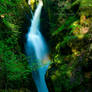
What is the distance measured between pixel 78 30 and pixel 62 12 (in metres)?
3.98

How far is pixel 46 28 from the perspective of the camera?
12859mm

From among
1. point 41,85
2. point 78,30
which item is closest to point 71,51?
point 78,30

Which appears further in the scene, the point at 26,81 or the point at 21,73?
the point at 26,81

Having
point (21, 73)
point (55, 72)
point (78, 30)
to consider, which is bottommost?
point (55, 72)

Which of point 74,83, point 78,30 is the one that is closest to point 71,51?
point 78,30

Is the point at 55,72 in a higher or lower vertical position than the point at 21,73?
lower

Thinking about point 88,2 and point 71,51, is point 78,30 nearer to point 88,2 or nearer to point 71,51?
point 71,51

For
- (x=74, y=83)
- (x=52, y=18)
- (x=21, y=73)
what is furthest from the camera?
(x=52, y=18)

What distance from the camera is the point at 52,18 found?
12.1 m

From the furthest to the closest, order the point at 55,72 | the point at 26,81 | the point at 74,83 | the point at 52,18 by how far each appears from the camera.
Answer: the point at 52,18
the point at 26,81
the point at 55,72
the point at 74,83

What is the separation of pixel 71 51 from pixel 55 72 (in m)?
1.55

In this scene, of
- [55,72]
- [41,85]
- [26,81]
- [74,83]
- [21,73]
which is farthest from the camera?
[41,85]

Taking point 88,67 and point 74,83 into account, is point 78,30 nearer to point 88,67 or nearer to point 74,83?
point 88,67

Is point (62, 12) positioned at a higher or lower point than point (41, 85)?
higher
